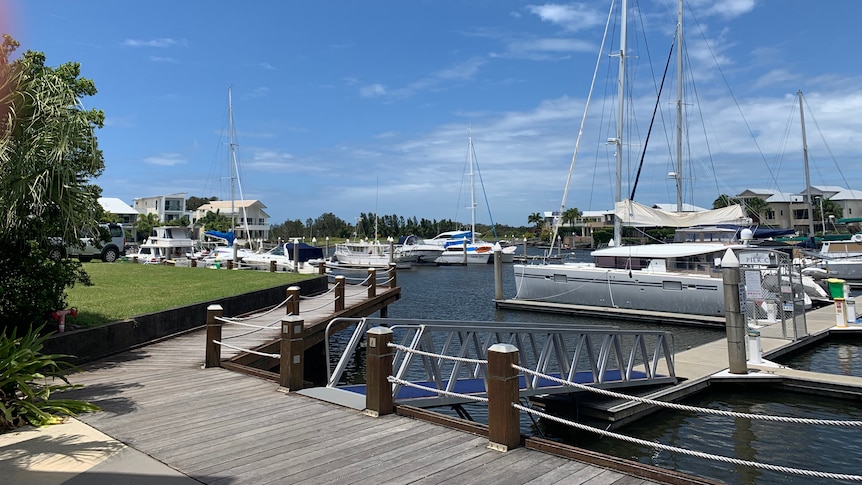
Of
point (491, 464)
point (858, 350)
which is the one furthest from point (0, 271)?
point (858, 350)

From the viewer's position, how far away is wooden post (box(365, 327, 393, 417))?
6652 millimetres

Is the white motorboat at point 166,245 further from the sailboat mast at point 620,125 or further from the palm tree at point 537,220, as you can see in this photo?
the palm tree at point 537,220

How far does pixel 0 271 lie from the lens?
873cm

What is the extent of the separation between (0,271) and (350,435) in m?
6.89

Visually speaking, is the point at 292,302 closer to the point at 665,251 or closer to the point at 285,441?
the point at 285,441

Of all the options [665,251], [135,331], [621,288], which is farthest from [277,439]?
[665,251]

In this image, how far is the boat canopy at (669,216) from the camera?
98.8 feet

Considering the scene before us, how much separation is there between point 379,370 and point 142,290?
1336cm

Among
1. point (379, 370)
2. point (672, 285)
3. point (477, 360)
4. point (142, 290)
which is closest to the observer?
Result: point (477, 360)

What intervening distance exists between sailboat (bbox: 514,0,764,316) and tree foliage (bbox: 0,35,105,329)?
22003 millimetres

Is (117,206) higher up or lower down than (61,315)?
higher up

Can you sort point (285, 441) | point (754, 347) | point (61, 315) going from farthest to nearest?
point (754, 347) < point (61, 315) < point (285, 441)

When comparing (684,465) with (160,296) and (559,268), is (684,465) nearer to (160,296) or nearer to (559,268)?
(160,296)

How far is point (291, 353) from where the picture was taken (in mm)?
8109
